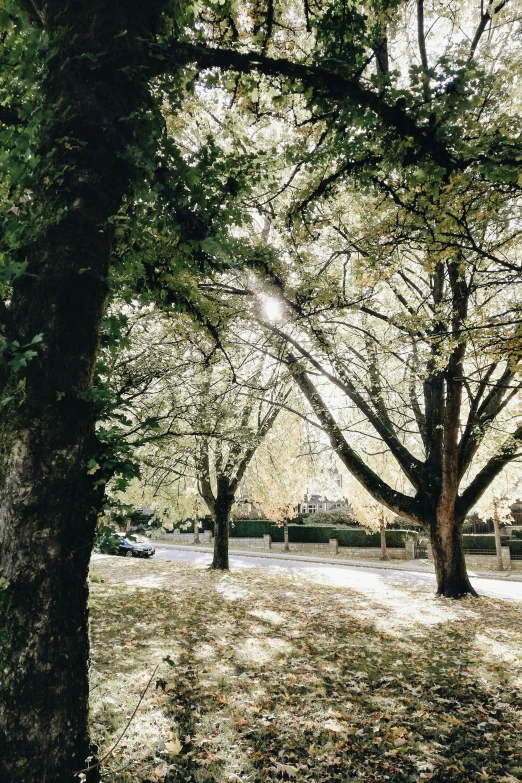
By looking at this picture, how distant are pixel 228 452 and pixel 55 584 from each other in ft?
37.0

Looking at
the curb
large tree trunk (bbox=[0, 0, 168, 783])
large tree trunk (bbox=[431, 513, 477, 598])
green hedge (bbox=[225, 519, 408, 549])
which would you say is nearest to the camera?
large tree trunk (bbox=[0, 0, 168, 783])

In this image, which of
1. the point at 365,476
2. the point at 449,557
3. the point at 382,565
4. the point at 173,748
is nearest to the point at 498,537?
the point at 382,565

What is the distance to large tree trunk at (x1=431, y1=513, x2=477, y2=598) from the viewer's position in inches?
451

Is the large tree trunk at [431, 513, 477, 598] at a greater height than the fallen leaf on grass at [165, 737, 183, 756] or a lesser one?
greater

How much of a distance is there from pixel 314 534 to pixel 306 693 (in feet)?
92.5

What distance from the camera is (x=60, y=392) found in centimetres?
282

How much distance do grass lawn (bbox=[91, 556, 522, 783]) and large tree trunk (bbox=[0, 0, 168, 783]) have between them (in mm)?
1014

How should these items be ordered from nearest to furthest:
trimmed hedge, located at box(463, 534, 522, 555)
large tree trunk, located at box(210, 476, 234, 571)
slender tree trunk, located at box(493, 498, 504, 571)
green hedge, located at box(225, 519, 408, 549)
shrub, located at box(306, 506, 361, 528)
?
large tree trunk, located at box(210, 476, 234, 571)
slender tree trunk, located at box(493, 498, 504, 571)
trimmed hedge, located at box(463, 534, 522, 555)
green hedge, located at box(225, 519, 408, 549)
shrub, located at box(306, 506, 361, 528)

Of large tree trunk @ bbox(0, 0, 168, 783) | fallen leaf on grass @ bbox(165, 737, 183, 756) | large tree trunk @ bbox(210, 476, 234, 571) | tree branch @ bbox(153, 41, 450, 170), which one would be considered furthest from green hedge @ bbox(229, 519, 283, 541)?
large tree trunk @ bbox(0, 0, 168, 783)

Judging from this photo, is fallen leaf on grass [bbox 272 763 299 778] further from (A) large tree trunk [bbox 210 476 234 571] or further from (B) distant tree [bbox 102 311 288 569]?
(A) large tree trunk [bbox 210 476 234 571]

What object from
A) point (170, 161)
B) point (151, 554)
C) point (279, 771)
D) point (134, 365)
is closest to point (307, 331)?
point (134, 365)

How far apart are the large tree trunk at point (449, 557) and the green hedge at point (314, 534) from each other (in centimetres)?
1643

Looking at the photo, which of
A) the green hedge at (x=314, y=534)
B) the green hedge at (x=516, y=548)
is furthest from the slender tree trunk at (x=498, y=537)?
the green hedge at (x=314, y=534)

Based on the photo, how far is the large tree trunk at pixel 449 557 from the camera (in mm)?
11461
